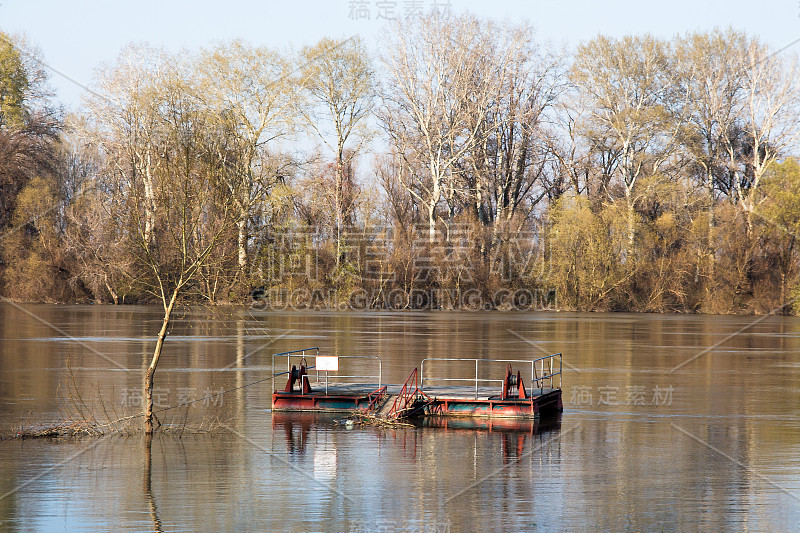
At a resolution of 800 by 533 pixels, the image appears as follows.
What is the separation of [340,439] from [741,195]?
55362mm

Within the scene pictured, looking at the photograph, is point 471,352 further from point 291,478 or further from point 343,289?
point 343,289

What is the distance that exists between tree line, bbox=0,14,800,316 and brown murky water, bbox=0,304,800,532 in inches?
1247

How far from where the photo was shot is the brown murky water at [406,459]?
11.8 meters

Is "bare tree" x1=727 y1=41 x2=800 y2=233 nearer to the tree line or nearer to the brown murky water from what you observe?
the tree line

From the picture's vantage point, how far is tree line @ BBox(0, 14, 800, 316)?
60344 millimetres

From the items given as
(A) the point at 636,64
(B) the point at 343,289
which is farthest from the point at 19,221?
(A) the point at 636,64

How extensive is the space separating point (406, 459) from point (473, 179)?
2149 inches

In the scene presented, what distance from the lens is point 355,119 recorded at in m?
63.3

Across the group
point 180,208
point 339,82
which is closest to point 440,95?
point 339,82

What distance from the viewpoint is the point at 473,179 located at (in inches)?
2709

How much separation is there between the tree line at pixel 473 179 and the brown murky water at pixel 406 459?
31681mm

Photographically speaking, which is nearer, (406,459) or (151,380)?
(406,459)

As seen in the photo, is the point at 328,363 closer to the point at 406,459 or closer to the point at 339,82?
the point at 406,459

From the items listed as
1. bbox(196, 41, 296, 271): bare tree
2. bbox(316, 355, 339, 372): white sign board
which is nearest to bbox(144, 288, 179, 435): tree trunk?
bbox(316, 355, 339, 372): white sign board
